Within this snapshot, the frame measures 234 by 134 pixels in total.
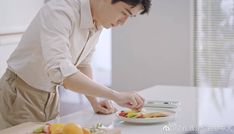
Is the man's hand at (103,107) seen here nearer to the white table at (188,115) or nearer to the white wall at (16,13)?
the white table at (188,115)

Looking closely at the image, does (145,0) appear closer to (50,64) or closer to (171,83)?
(50,64)

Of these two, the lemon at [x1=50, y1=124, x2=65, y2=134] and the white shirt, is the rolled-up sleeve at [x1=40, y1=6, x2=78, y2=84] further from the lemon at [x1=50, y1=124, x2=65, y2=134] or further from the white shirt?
the lemon at [x1=50, y1=124, x2=65, y2=134]

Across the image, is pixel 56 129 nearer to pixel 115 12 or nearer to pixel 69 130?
pixel 69 130

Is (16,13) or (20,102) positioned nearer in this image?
(20,102)

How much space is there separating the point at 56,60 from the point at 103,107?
331 mm

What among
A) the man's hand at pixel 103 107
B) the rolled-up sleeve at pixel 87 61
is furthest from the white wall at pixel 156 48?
the man's hand at pixel 103 107

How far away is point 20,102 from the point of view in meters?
1.61

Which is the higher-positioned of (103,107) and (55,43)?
(55,43)

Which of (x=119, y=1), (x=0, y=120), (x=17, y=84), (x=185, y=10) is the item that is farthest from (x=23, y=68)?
(x=185, y=10)

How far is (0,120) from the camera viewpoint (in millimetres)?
1587

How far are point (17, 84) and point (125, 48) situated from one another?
8.50 feet

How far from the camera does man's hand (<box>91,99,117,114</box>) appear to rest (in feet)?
5.31

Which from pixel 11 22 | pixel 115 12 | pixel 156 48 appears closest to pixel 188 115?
pixel 115 12

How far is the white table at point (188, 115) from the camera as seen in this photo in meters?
1.35
